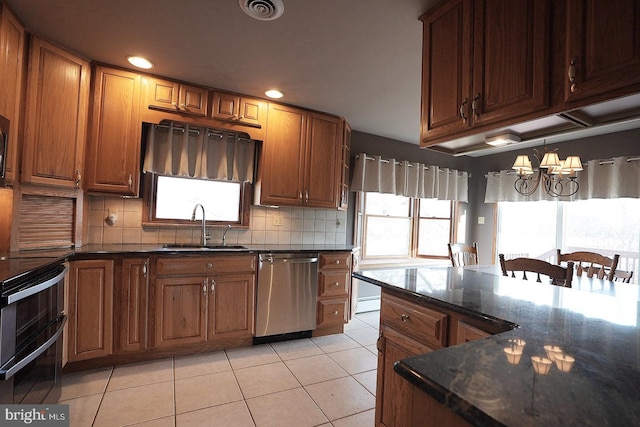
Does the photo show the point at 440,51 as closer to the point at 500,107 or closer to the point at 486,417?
the point at 500,107

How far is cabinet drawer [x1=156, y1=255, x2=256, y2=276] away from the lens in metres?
2.49

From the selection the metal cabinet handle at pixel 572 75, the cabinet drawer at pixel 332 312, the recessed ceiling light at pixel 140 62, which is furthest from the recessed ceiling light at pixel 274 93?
the metal cabinet handle at pixel 572 75

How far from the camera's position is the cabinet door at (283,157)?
311cm

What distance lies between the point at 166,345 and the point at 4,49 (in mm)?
2183

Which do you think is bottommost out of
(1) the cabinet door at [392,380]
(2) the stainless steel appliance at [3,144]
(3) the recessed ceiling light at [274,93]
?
(1) the cabinet door at [392,380]

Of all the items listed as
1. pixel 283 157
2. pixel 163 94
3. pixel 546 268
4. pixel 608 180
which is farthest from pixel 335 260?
pixel 608 180

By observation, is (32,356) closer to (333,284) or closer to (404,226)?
(333,284)

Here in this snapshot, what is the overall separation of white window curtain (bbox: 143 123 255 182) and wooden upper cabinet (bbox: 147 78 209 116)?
20 cm

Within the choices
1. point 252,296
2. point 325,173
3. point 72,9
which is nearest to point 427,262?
point 325,173

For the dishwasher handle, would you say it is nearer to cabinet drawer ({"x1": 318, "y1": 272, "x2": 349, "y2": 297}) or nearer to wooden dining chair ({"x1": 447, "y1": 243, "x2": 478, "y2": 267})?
cabinet drawer ({"x1": 318, "y1": 272, "x2": 349, "y2": 297})

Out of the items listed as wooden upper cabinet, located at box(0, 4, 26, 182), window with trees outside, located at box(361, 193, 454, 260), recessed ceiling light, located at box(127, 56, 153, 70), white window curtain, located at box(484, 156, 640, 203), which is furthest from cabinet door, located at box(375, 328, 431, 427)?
white window curtain, located at box(484, 156, 640, 203)

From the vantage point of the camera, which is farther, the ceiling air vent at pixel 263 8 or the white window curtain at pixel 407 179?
the white window curtain at pixel 407 179

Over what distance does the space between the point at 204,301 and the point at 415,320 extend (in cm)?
189

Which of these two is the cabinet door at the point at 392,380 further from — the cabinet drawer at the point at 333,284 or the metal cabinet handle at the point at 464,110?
the cabinet drawer at the point at 333,284
